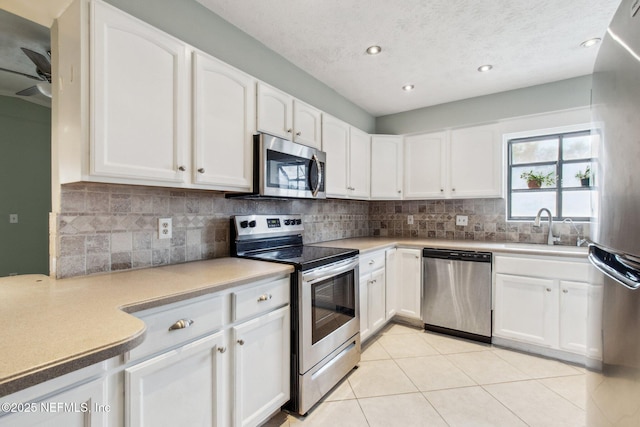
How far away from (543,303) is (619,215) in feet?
6.89

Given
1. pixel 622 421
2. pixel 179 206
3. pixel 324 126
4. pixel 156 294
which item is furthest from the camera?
pixel 324 126

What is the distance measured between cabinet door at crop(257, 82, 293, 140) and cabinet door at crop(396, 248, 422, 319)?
1.82 meters

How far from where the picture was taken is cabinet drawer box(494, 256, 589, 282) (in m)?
2.30

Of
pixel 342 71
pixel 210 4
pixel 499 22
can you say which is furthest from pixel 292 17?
pixel 499 22

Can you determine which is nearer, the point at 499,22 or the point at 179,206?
the point at 179,206

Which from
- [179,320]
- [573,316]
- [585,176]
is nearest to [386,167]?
[585,176]

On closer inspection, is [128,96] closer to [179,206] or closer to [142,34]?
[142,34]

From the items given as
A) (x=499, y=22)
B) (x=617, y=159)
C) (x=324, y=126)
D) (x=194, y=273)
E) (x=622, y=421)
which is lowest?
(x=622, y=421)

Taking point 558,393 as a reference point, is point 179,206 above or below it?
above

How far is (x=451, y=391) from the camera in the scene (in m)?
1.99

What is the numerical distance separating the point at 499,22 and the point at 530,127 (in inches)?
58.2

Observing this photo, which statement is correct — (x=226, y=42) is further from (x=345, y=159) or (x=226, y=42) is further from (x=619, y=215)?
(x=619, y=215)

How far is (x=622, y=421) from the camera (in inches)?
32.1

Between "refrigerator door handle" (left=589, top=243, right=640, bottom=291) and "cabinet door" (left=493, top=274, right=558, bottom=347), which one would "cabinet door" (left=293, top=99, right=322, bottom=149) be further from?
"cabinet door" (left=493, top=274, right=558, bottom=347)
